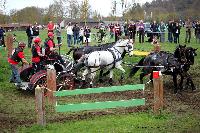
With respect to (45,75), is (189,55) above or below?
above

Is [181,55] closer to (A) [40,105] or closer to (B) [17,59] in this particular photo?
(B) [17,59]

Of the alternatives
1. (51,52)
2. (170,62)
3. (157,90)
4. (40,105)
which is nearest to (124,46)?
(170,62)

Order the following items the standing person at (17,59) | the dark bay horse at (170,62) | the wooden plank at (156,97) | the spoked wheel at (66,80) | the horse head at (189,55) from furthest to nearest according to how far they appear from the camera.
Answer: the horse head at (189,55)
the dark bay horse at (170,62)
the spoked wheel at (66,80)
the standing person at (17,59)
the wooden plank at (156,97)

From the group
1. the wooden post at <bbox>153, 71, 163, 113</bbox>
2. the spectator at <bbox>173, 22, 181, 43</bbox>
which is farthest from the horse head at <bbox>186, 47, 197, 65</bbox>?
the spectator at <bbox>173, 22, 181, 43</bbox>

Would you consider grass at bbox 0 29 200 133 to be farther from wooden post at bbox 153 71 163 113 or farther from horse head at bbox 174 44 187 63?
horse head at bbox 174 44 187 63

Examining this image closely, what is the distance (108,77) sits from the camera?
20438 mm

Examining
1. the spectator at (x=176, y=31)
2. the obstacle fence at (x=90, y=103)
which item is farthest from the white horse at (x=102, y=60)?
the spectator at (x=176, y=31)

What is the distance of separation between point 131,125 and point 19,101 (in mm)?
5586

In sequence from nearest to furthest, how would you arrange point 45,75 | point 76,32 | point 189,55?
point 45,75
point 189,55
point 76,32

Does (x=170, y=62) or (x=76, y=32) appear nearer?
(x=170, y=62)

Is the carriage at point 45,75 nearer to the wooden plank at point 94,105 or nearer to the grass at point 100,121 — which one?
the grass at point 100,121

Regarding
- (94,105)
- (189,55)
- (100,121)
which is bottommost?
(100,121)

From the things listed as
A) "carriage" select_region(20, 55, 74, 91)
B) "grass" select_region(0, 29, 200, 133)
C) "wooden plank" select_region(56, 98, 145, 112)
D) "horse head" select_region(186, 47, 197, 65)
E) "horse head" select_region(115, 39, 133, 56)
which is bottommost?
"grass" select_region(0, 29, 200, 133)

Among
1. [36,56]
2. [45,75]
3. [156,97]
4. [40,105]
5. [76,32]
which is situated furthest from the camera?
[76,32]
